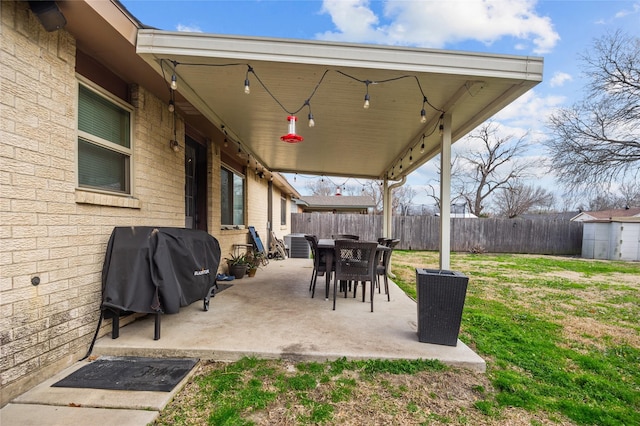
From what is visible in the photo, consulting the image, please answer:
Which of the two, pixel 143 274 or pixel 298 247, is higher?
pixel 143 274

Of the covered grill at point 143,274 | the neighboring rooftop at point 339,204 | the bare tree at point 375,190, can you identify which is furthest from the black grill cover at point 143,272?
the bare tree at point 375,190

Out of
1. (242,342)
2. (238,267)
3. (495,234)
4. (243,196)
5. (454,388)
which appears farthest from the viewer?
(495,234)

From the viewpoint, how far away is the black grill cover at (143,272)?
2498 millimetres

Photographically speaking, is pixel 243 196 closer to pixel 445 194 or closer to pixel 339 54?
pixel 445 194

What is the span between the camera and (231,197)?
21.6ft

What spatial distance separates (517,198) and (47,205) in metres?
29.9

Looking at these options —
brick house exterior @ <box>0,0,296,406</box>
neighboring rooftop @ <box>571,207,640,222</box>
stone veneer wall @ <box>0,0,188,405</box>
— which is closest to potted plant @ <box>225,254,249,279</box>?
brick house exterior @ <box>0,0,296,406</box>

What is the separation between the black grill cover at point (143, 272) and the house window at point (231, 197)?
3316 mm

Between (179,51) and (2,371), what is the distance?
2.50 m

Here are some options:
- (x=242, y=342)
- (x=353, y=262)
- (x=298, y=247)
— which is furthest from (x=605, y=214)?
(x=242, y=342)

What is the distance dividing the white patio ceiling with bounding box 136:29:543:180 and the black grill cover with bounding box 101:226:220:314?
158cm

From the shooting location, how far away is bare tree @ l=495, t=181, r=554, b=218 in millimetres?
23909

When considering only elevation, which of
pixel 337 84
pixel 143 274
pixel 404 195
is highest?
pixel 404 195

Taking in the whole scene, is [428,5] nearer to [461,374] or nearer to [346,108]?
[346,108]
